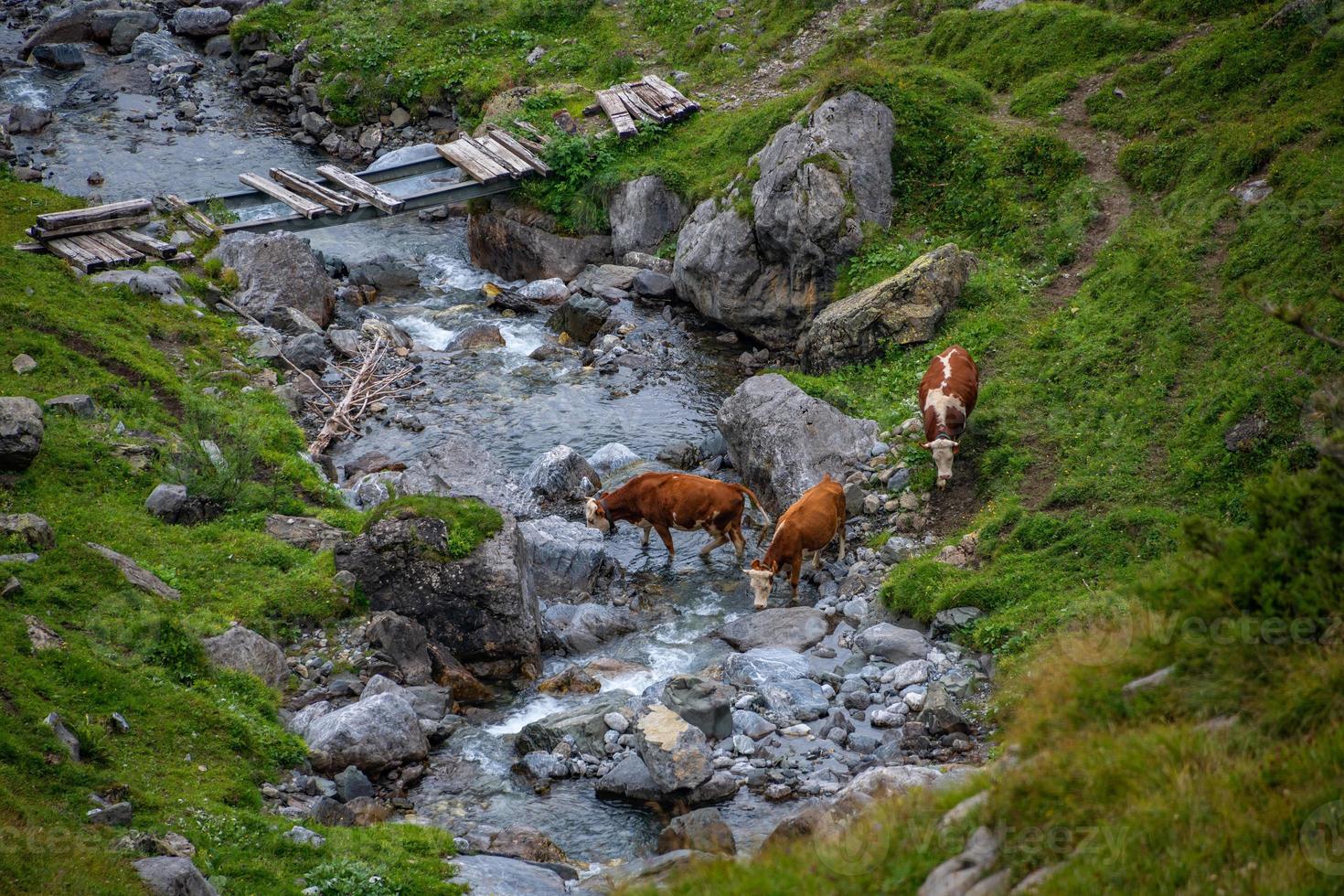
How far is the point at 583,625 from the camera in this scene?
614 inches

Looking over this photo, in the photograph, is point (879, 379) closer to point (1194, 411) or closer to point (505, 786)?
point (1194, 411)

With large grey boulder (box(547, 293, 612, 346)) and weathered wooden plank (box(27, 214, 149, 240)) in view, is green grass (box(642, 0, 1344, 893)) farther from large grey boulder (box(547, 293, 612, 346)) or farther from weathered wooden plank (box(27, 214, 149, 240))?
weathered wooden plank (box(27, 214, 149, 240))

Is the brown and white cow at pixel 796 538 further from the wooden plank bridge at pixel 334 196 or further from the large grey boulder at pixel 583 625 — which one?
the wooden plank bridge at pixel 334 196

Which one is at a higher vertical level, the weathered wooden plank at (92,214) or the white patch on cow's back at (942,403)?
the white patch on cow's back at (942,403)

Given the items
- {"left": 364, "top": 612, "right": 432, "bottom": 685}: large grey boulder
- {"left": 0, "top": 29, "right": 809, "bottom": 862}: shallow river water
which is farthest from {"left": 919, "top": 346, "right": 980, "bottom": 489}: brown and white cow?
{"left": 364, "top": 612, "right": 432, "bottom": 685}: large grey boulder

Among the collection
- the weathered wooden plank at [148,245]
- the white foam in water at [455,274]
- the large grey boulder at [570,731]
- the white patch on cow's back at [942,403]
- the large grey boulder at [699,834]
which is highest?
the white patch on cow's back at [942,403]

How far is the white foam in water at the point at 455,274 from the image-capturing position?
93.5 feet

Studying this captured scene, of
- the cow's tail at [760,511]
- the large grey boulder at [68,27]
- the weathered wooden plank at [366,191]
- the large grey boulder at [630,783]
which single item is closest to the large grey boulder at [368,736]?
the large grey boulder at [630,783]

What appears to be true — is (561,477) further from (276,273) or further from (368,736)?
(276,273)

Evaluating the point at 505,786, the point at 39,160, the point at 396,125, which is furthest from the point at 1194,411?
the point at 39,160

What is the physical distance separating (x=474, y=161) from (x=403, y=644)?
60.8 ft

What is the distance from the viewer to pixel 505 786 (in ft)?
39.8

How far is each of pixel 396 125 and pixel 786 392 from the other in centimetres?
2269

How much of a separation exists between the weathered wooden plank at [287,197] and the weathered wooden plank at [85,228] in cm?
300
